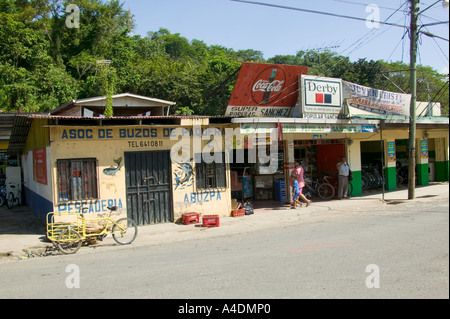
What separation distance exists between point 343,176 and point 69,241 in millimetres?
10824

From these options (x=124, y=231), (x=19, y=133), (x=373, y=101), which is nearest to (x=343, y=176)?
(x=373, y=101)

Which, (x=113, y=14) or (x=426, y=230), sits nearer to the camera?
(x=426, y=230)

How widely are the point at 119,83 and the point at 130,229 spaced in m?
23.3

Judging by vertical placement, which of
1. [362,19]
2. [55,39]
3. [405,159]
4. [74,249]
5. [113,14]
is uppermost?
[113,14]

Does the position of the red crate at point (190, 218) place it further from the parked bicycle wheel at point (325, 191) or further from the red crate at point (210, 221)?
the parked bicycle wheel at point (325, 191)

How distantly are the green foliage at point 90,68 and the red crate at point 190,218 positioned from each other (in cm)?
1505

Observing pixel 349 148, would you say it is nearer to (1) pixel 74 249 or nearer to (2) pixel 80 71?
(1) pixel 74 249

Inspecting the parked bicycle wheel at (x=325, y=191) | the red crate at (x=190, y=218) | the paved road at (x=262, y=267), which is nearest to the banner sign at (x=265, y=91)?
the parked bicycle wheel at (x=325, y=191)

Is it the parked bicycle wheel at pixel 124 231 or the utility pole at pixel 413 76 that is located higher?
the utility pole at pixel 413 76

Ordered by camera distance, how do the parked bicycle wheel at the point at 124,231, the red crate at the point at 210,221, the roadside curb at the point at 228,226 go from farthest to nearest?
the red crate at the point at 210,221 → the parked bicycle wheel at the point at 124,231 → the roadside curb at the point at 228,226

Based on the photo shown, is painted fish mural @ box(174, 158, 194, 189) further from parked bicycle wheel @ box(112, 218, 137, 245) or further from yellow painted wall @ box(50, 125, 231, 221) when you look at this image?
parked bicycle wheel @ box(112, 218, 137, 245)

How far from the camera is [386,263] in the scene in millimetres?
6547

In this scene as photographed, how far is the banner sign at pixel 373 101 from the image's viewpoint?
1584 centimetres

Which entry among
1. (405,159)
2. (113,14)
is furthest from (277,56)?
(405,159)
